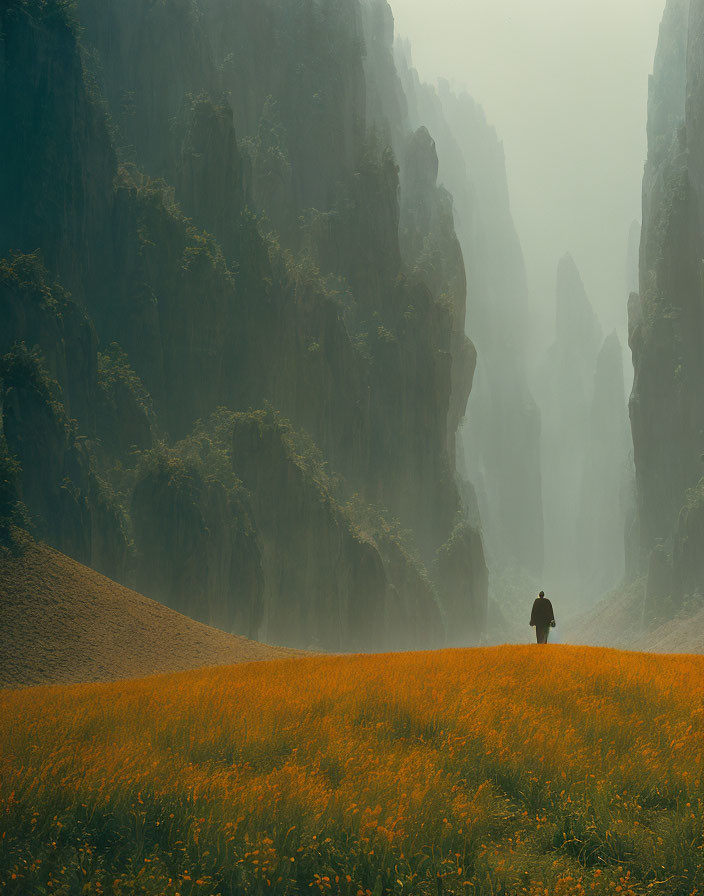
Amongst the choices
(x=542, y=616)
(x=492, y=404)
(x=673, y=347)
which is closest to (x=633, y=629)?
(x=673, y=347)

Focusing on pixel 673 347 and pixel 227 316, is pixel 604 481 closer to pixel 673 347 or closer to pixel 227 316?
pixel 673 347

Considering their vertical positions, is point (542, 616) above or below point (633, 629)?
below

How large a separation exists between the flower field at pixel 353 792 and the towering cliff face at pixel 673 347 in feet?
246

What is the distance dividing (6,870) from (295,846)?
89.4 inches

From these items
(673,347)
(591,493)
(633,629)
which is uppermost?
(591,493)

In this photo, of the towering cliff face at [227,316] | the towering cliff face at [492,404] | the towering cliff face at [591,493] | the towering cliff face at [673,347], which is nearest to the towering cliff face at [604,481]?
the towering cliff face at [591,493]

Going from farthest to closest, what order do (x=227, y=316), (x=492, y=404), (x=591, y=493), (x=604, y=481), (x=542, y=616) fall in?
(x=591, y=493), (x=604, y=481), (x=492, y=404), (x=227, y=316), (x=542, y=616)

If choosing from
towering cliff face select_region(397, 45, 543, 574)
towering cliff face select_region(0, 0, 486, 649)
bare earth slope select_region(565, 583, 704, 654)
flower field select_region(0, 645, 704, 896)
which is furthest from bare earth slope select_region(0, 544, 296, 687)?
towering cliff face select_region(397, 45, 543, 574)

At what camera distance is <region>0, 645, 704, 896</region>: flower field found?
248 inches

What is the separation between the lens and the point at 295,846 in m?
6.54

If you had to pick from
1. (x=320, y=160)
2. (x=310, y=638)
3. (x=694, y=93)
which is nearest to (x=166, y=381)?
(x=310, y=638)

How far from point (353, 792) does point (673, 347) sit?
87.1 meters

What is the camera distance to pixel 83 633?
2792 cm

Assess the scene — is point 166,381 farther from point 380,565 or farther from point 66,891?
point 66,891
